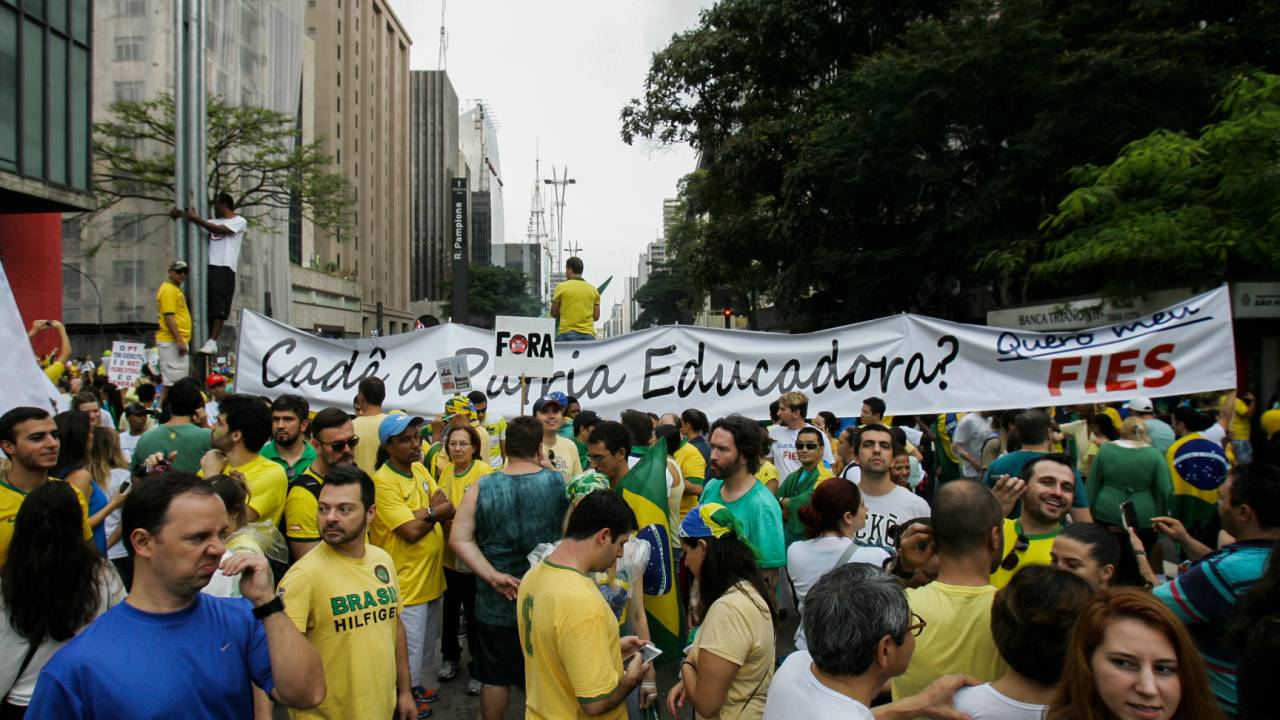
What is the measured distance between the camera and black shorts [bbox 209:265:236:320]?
28.8 ft

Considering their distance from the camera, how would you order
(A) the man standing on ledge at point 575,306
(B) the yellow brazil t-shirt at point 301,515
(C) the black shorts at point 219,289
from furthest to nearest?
(A) the man standing on ledge at point 575,306
(C) the black shorts at point 219,289
(B) the yellow brazil t-shirt at point 301,515

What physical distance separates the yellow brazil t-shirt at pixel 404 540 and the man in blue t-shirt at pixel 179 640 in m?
2.57

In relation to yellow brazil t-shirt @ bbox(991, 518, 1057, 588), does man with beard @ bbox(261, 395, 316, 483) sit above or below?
above

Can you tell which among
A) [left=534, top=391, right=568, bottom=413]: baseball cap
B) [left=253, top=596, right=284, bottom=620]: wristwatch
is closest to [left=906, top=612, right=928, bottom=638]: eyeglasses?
[left=253, top=596, right=284, bottom=620]: wristwatch

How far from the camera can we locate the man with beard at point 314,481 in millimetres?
4641

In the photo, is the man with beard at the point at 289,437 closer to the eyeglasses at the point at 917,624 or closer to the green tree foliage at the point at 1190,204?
the eyeglasses at the point at 917,624

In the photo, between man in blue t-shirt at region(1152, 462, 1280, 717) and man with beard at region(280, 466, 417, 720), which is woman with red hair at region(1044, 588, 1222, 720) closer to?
man in blue t-shirt at region(1152, 462, 1280, 717)

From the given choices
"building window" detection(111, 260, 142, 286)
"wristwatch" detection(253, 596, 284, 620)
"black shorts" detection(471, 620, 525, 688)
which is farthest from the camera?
"building window" detection(111, 260, 142, 286)

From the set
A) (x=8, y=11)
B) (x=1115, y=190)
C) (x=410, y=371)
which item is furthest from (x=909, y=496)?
(x=8, y=11)

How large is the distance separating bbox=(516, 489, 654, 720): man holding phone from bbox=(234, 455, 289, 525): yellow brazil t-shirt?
78.8 inches

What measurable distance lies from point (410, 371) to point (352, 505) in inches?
172

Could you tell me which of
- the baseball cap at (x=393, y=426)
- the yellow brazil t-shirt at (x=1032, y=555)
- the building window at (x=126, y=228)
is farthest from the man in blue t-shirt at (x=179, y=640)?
the building window at (x=126, y=228)

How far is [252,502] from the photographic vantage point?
4676 millimetres

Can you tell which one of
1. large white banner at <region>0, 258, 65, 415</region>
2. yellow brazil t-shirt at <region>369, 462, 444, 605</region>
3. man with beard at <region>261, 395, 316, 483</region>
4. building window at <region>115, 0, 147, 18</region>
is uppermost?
building window at <region>115, 0, 147, 18</region>
